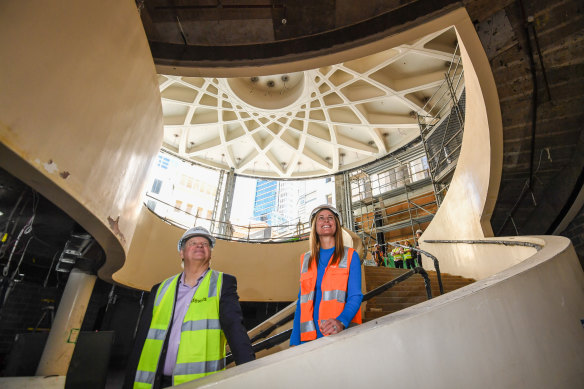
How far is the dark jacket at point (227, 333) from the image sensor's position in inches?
72.3

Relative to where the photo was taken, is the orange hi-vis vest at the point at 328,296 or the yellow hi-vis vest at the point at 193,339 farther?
the orange hi-vis vest at the point at 328,296

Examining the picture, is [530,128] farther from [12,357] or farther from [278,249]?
[12,357]

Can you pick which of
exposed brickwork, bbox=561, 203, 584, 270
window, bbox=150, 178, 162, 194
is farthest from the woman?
window, bbox=150, 178, 162, 194

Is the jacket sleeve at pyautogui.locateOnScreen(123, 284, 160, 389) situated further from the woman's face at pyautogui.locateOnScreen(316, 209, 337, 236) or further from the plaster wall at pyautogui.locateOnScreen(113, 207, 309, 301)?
the plaster wall at pyautogui.locateOnScreen(113, 207, 309, 301)

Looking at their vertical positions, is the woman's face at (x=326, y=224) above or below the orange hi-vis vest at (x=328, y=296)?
above

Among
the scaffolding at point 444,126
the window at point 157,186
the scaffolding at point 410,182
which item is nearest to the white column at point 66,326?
the scaffolding at point 410,182

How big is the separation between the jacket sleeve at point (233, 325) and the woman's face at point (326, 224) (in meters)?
0.83

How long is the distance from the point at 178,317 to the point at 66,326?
4746 mm

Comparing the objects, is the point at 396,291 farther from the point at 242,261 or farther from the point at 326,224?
the point at 242,261

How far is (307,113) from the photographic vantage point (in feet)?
57.9

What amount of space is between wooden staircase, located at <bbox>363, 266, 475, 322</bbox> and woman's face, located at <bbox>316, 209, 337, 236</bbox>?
3.34 metres

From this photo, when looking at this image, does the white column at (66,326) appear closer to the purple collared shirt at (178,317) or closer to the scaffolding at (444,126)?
the purple collared shirt at (178,317)

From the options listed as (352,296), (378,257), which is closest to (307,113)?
(378,257)

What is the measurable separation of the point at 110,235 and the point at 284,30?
393 centimetres
